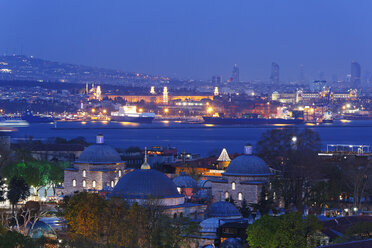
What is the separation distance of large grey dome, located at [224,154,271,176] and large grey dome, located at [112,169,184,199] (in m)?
2.98

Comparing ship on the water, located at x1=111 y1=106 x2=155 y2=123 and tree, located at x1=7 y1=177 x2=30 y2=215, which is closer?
tree, located at x1=7 y1=177 x2=30 y2=215

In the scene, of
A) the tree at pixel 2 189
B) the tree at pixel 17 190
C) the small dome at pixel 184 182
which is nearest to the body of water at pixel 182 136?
the small dome at pixel 184 182

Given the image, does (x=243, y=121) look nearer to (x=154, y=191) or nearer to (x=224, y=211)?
(x=154, y=191)

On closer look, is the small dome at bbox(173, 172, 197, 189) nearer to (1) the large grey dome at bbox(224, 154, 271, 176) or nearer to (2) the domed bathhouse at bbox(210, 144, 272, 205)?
(2) the domed bathhouse at bbox(210, 144, 272, 205)

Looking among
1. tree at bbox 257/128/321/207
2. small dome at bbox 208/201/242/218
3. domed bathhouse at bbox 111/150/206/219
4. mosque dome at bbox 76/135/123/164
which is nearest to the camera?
small dome at bbox 208/201/242/218

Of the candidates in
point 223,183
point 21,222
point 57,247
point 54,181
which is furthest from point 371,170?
point 57,247

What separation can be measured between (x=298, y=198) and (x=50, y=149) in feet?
63.8

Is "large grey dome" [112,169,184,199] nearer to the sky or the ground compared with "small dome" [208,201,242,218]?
nearer to the sky

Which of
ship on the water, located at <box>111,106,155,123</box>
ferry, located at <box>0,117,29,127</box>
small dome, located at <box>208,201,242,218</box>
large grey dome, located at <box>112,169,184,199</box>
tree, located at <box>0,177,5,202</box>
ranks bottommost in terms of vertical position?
ferry, located at <box>0,117,29,127</box>

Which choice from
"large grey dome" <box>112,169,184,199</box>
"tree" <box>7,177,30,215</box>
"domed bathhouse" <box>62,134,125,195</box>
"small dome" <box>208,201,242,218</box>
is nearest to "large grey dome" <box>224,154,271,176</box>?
"large grey dome" <box>112,169,184,199</box>

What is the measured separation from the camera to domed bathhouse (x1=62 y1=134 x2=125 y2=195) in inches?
1078

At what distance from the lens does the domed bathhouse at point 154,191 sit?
21.5 metres

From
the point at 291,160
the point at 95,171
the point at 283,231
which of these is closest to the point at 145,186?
the point at 283,231

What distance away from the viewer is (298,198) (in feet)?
83.3
